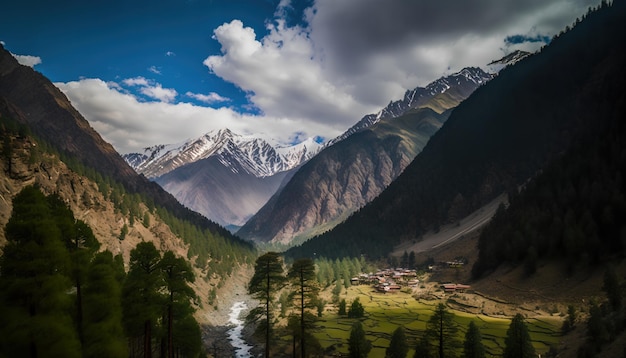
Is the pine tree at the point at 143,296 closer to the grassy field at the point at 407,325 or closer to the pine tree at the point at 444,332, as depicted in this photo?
the pine tree at the point at 444,332

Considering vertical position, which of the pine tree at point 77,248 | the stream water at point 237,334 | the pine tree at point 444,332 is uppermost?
the pine tree at point 77,248

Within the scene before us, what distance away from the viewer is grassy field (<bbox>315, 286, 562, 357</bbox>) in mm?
52697

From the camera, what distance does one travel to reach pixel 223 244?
173875 mm

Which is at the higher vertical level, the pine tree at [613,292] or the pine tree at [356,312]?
the pine tree at [613,292]

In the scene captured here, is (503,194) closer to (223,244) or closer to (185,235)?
(223,244)

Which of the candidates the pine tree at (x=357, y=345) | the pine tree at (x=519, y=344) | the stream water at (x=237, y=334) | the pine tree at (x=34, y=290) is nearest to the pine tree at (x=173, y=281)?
the pine tree at (x=34, y=290)

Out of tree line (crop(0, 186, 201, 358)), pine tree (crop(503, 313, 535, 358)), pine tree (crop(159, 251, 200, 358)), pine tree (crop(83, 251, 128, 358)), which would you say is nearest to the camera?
tree line (crop(0, 186, 201, 358))

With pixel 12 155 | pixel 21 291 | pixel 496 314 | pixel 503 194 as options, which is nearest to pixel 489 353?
pixel 496 314

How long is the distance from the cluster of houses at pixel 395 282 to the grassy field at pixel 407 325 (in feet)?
44.6

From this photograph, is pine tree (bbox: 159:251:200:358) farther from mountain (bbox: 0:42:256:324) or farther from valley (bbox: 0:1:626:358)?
mountain (bbox: 0:42:256:324)

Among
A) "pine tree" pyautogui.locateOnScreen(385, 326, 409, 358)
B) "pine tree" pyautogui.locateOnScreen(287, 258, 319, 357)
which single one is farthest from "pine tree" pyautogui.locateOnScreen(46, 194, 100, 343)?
"pine tree" pyautogui.locateOnScreen(385, 326, 409, 358)

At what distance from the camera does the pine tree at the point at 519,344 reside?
3362cm

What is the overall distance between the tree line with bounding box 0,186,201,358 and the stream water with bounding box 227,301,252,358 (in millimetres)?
33766

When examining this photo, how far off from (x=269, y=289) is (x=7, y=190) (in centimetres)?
8808
